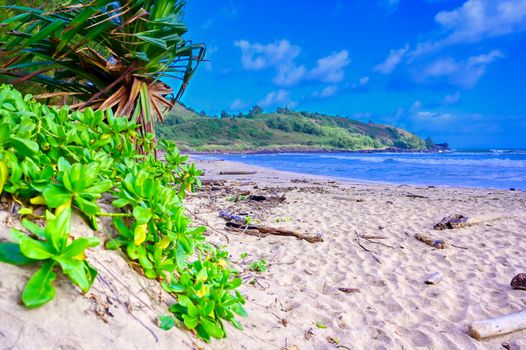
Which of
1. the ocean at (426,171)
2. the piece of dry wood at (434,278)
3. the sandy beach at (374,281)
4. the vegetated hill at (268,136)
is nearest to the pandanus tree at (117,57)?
the sandy beach at (374,281)

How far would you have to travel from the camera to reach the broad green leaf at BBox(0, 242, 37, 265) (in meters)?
1.06

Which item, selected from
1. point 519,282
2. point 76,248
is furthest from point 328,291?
point 76,248

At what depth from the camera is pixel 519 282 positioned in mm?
3135

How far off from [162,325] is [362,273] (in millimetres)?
2599

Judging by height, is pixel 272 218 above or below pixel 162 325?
below

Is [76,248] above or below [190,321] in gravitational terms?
above

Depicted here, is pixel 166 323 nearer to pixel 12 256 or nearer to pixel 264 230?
pixel 12 256

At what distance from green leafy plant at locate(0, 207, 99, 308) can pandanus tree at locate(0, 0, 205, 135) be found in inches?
80.3

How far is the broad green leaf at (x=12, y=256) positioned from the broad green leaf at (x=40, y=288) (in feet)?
0.20

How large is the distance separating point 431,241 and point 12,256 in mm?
4594

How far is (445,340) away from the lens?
2330 millimetres

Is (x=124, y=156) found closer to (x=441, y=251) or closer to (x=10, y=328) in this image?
(x=10, y=328)

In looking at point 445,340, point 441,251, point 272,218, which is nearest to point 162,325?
point 445,340

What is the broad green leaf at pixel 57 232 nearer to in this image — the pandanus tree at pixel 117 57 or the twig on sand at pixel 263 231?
the pandanus tree at pixel 117 57
